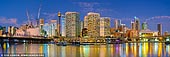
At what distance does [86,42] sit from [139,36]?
16601mm

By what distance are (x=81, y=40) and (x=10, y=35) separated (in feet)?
78.7

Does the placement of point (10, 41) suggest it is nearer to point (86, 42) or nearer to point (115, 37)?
point (86, 42)

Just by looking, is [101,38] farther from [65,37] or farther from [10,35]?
[10,35]

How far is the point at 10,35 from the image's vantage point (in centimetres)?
9319

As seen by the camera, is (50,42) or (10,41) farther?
(50,42)

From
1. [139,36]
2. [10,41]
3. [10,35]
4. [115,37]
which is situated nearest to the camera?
[10,35]

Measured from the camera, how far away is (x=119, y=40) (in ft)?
403

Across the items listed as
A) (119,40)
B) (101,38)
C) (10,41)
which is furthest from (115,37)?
(10,41)

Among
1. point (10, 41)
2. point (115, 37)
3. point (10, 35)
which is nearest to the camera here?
point (10, 35)

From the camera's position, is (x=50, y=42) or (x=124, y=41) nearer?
(x=50, y=42)

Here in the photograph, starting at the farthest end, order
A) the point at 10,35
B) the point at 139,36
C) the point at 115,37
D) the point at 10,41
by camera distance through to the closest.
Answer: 1. the point at 115,37
2. the point at 139,36
3. the point at 10,41
4. the point at 10,35

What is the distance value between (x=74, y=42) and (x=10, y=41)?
18.9 meters

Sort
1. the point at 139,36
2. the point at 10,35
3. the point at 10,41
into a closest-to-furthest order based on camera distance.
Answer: the point at 10,35 → the point at 10,41 → the point at 139,36

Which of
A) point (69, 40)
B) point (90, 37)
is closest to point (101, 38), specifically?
point (90, 37)
